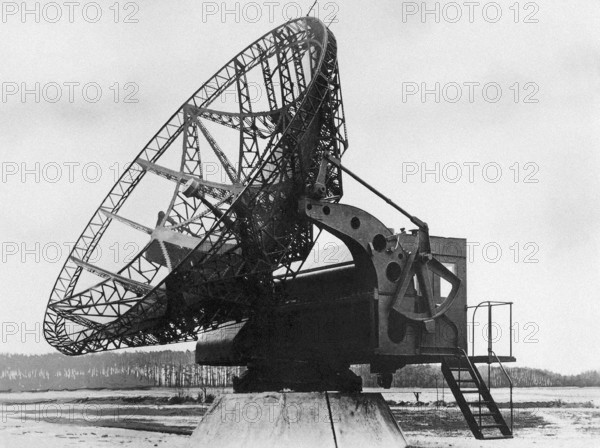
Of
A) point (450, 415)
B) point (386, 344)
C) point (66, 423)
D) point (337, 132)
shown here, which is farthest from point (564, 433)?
point (66, 423)

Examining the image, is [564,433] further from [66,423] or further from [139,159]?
[66,423]

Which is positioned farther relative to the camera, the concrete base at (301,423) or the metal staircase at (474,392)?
the concrete base at (301,423)

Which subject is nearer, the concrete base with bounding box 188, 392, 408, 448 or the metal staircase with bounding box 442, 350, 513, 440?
the metal staircase with bounding box 442, 350, 513, 440

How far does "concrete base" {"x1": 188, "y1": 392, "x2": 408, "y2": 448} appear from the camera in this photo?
19.4m

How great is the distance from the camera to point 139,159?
24875 millimetres

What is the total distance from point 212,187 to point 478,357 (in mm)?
9476

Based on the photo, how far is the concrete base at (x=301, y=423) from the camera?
19375mm

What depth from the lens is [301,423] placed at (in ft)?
64.2

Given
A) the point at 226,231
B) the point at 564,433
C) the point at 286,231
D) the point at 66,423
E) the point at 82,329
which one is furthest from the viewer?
the point at 66,423

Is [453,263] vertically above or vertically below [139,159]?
below

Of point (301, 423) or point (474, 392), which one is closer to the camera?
point (474, 392)

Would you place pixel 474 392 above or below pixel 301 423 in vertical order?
above

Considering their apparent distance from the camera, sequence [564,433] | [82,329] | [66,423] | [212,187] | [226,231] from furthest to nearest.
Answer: [66,423] → [564,433] → [212,187] → [82,329] → [226,231]

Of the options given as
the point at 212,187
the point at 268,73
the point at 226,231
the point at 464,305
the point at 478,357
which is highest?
the point at 268,73
